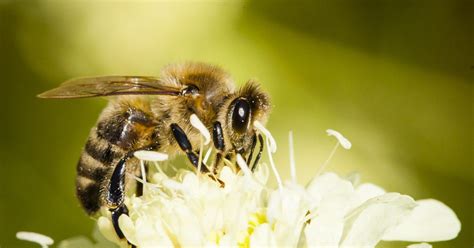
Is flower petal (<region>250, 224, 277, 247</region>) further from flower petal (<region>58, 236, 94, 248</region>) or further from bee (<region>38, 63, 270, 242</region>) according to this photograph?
flower petal (<region>58, 236, 94, 248</region>)

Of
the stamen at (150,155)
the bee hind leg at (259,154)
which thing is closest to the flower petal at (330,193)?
the bee hind leg at (259,154)

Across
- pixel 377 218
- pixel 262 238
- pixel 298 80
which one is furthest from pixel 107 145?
pixel 298 80

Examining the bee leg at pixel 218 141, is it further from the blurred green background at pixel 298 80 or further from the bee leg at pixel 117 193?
the blurred green background at pixel 298 80

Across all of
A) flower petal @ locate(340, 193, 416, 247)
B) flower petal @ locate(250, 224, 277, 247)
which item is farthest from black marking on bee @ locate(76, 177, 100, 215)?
flower petal @ locate(340, 193, 416, 247)

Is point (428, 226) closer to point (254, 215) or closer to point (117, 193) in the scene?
point (254, 215)

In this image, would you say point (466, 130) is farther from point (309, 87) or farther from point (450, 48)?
point (309, 87)

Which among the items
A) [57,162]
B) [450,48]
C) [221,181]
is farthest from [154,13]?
[221,181]
